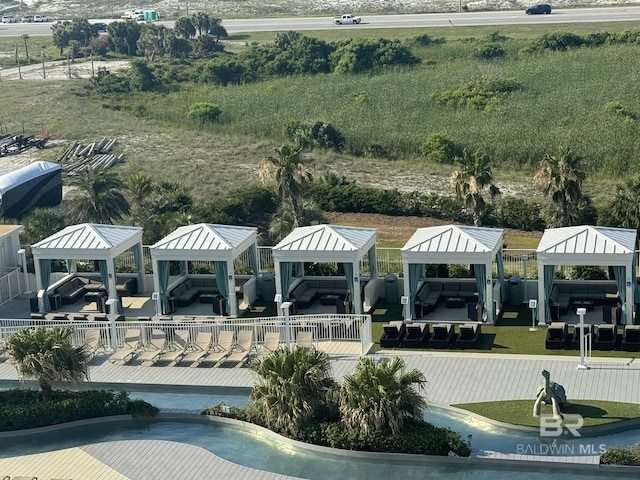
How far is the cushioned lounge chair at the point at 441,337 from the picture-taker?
107 ft

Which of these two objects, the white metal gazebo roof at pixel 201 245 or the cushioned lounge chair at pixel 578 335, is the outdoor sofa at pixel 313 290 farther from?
the cushioned lounge chair at pixel 578 335

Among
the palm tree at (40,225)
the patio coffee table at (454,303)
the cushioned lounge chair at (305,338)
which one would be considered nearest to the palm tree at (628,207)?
the patio coffee table at (454,303)

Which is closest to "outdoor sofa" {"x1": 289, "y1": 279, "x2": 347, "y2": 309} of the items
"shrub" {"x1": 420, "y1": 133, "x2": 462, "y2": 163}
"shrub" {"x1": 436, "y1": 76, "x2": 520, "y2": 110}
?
"shrub" {"x1": 420, "y1": 133, "x2": 462, "y2": 163}

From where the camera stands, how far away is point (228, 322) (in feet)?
115

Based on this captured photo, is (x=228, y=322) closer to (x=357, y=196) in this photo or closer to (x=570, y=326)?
(x=570, y=326)

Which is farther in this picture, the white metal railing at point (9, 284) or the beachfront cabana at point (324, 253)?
the white metal railing at point (9, 284)

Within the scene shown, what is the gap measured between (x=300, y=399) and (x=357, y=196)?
2697 centimetres

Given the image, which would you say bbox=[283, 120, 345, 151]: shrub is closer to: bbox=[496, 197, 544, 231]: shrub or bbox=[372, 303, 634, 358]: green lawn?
bbox=[496, 197, 544, 231]: shrub

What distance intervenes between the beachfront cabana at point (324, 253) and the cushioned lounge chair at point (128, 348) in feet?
15.2

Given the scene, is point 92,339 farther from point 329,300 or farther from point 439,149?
point 439,149

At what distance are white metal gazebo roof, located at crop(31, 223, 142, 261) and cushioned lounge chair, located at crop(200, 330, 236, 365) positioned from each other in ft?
20.1

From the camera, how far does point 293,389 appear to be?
85.8 feet

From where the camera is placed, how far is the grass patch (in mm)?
26594

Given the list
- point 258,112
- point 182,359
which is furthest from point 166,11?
point 182,359
